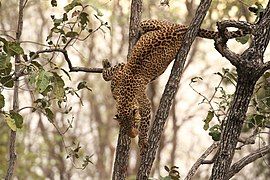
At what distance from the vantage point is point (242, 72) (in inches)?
44.6

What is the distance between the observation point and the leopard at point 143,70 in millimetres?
1255

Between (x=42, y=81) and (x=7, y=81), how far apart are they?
128mm

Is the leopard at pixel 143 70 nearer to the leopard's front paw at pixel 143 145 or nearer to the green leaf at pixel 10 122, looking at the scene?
the leopard's front paw at pixel 143 145

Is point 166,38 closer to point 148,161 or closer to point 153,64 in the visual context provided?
point 153,64

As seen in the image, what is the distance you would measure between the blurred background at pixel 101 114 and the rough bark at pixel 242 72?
→ 271 cm

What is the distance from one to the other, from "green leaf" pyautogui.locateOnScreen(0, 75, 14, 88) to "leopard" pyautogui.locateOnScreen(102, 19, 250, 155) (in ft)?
0.72

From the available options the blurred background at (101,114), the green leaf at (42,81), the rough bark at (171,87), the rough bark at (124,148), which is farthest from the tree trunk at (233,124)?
the blurred background at (101,114)

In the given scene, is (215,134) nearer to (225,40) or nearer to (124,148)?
(124,148)

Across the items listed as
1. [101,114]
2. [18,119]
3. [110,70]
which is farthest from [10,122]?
[101,114]

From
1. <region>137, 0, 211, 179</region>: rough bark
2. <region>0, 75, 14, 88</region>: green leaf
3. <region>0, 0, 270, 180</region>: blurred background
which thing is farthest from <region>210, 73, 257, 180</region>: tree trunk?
<region>0, 0, 270, 180</region>: blurred background

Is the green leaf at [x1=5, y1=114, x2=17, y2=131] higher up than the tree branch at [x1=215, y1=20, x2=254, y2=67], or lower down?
lower down

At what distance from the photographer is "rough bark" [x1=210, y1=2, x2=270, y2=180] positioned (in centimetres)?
113

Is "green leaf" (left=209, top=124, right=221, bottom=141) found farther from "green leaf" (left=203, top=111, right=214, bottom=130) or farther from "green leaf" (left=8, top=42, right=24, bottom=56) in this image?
"green leaf" (left=8, top=42, right=24, bottom=56)

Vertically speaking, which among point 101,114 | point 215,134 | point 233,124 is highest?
point 101,114
